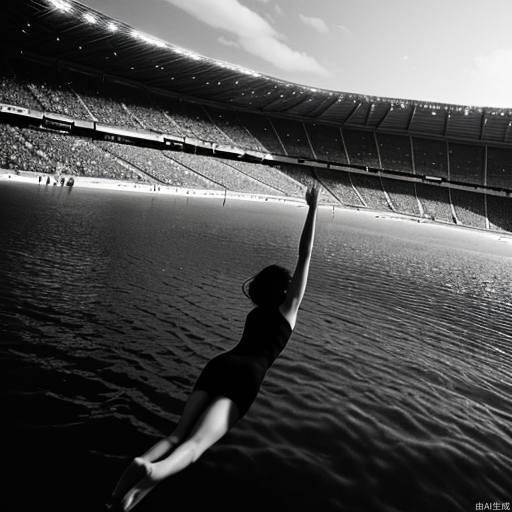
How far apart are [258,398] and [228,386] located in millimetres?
3557

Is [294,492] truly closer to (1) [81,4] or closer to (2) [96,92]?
(1) [81,4]

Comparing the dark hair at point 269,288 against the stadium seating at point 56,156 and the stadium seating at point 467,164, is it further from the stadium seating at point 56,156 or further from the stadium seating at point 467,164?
the stadium seating at point 467,164

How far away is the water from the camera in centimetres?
419

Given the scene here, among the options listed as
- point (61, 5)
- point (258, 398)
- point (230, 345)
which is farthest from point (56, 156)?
point (258, 398)

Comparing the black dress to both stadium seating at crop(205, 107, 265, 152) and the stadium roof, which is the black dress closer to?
the stadium roof

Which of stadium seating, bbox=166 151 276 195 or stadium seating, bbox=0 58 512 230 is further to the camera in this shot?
stadium seating, bbox=166 151 276 195

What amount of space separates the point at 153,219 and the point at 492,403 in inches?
856

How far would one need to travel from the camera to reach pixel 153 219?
24797mm

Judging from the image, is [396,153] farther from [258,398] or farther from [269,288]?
[269,288]

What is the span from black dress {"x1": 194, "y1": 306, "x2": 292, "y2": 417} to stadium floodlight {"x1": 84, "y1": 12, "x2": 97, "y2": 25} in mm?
57611

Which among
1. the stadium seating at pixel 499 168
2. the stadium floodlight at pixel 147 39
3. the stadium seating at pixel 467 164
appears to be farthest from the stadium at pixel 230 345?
the stadium seating at pixel 499 168

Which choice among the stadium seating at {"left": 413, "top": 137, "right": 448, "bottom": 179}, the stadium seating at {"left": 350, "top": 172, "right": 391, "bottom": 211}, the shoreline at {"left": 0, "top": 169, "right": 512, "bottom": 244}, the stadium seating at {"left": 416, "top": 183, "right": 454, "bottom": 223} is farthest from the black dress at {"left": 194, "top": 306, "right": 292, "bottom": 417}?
the stadium seating at {"left": 413, "top": 137, "right": 448, "bottom": 179}

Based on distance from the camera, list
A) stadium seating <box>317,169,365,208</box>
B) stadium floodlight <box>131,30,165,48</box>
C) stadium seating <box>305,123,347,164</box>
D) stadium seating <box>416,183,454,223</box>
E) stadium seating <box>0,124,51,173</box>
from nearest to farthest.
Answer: stadium seating <box>0,124,51,173</box> < stadium floodlight <box>131,30,165,48</box> < stadium seating <box>416,183,454,223</box> < stadium seating <box>317,169,365,208</box> < stadium seating <box>305,123,347,164</box>

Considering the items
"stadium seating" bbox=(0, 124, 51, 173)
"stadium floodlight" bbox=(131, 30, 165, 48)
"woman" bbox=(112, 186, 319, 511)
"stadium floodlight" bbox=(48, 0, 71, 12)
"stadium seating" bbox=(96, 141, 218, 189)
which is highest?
"stadium floodlight" bbox=(131, 30, 165, 48)
